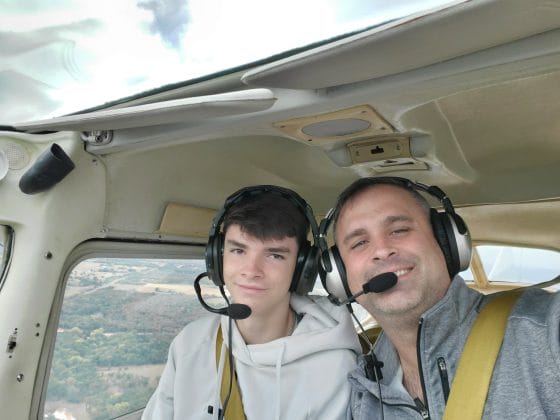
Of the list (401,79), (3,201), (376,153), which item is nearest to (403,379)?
(376,153)

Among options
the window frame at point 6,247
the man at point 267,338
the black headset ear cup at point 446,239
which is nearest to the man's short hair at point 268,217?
the man at point 267,338

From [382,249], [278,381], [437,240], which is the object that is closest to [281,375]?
[278,381]

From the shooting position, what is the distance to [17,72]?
1.37 metres

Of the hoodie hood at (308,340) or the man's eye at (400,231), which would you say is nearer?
the man's eye at (400,231)

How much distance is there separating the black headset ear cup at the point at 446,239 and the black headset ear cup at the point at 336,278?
1.06ft

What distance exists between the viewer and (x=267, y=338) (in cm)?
162

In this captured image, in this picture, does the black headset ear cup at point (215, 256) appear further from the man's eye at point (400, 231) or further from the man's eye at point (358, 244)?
the man's eye at point (400, 231)

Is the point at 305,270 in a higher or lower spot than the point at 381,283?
higher

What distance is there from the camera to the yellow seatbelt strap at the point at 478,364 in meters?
1.09

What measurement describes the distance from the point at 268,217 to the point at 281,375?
1.87ft

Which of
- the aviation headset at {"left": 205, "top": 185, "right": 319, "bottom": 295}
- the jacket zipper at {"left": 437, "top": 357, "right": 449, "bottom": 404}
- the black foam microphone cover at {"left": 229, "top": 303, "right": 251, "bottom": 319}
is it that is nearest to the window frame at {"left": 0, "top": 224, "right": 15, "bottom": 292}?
the aviation headset at {"left": 205, "top": 185, "right": 319, "bottom": 295}

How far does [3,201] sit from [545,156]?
2.20 meters

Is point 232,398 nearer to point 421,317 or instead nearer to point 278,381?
point 278,381

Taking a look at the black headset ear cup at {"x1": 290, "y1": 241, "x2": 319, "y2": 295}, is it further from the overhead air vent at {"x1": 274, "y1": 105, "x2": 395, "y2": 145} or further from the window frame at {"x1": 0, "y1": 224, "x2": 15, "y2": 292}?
the window frame at {"x1": 0, "y1": 224, "x2": 15, "y2": 292}
